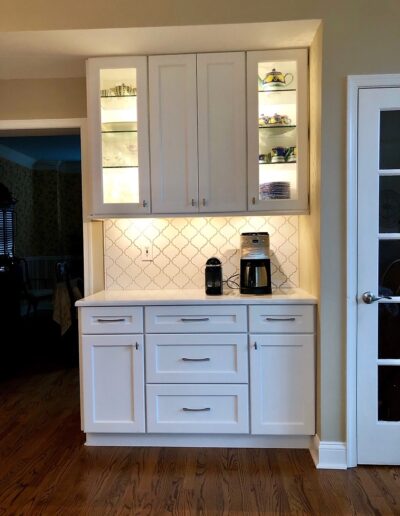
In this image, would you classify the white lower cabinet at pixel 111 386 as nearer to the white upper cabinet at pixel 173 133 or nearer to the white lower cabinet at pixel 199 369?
the white lower cabinet at pixel 199 369

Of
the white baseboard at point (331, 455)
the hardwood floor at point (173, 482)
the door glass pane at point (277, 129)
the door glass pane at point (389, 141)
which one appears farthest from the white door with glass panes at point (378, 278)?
the door glass pane at point (277, 129)

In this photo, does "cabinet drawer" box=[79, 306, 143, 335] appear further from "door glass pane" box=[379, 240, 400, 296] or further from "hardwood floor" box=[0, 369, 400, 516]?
"door glass pane" box=[379, 240, 400, 296]

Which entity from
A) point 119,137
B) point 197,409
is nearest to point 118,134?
point 119,137

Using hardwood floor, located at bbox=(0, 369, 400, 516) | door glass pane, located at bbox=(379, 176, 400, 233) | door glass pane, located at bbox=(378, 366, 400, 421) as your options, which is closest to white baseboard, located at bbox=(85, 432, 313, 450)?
hardwood floor, located at bbox=(0, 369, 400, 516)

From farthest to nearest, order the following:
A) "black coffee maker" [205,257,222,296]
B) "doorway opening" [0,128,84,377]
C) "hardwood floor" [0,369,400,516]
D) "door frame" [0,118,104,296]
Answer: "doorway opening" [0,128,84,377] < "door frame" [0,118,104,296] < "black coffee maker" [205,257,222,296] < "hardwood floor" [0,369,400,516]

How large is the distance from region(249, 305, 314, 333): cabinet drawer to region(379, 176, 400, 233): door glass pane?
643mm

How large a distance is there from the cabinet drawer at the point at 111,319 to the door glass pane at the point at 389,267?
1.46 m

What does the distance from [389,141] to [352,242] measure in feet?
2.00

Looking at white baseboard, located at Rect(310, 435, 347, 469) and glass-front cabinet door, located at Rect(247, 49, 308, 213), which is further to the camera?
glass-front cabinet door, located at Rect(247, 49, 308, 213)

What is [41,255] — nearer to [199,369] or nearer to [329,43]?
[199,369]

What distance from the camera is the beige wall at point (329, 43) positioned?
2.23 meters

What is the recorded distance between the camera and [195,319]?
249 centimetres

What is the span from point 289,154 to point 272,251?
0.71m

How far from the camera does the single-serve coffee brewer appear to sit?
263 cm
